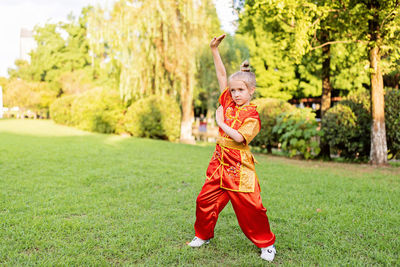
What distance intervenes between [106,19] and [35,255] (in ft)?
49.5

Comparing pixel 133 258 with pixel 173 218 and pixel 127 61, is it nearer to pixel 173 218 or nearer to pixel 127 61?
pixel 173 218

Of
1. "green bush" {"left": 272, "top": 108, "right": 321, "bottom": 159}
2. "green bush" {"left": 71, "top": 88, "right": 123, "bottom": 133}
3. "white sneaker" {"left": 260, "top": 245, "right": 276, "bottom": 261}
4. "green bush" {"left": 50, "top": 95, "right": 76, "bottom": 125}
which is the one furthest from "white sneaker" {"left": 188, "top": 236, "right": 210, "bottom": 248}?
"green bush" {"left": 50, "top": 95, "right": 76, "bottom": 125}

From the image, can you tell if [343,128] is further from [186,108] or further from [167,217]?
[186,108]

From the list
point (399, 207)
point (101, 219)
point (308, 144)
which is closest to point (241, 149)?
point (101, 219)

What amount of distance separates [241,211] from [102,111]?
15.0 metres

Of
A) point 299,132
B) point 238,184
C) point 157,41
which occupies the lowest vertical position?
point 238,184

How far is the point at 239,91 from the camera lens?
2.78 m

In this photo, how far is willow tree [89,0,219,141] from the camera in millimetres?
14836

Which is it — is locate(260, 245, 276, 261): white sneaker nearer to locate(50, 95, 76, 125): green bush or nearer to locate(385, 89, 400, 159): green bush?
locate(385, 89, 400, 159): green bush

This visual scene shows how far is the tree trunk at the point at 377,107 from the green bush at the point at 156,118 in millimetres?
8705

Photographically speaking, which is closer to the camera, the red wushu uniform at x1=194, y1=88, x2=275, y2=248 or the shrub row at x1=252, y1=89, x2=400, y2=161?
the red wushu uniform at x1=194, y1=88, x2=275, y2=248

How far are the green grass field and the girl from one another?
0.24 metres

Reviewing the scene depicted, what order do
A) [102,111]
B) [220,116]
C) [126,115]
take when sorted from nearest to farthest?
[220,116], [126,115], [102,111]

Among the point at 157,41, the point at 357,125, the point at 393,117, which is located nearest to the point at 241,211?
the point at 357,125
